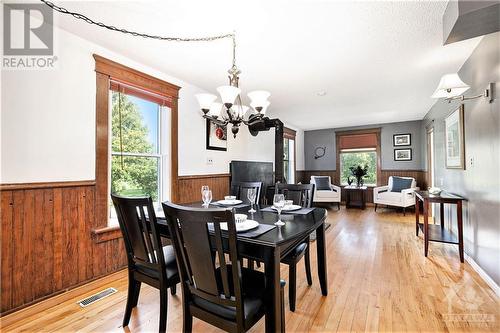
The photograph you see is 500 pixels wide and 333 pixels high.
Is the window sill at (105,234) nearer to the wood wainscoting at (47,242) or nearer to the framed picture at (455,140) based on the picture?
the wood wainscoting at (47,242)

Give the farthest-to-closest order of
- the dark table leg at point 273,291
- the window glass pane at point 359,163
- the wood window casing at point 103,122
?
the window glass pane at point 359,163, the wood window casing at point 103,122, the dark table leg at point 273,291

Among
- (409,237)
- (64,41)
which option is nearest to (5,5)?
(64,41)

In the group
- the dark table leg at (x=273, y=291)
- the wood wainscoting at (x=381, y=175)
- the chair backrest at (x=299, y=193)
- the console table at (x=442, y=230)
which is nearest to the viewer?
the dark table leg at (x=273, y=291)

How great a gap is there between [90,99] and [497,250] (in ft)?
12.7

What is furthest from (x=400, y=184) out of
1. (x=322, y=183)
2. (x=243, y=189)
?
(x=243, y=189)

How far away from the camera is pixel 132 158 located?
2.72 m

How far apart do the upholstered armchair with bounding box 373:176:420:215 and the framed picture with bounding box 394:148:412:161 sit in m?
0.74

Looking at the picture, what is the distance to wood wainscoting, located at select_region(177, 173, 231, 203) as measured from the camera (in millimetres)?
3236

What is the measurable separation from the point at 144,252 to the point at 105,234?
3.52 feet

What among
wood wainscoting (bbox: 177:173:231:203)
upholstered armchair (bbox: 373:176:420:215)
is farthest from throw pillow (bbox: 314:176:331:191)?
wood wainscoting (bbox: 177:173:231:203)

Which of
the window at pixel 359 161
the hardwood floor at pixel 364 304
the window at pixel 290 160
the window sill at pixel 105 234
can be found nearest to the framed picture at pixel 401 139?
the window at pixel 359 161

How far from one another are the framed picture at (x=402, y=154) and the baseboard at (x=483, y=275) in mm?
4066

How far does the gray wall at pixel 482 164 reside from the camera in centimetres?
206

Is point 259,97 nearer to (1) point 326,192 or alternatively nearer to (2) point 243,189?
(2) point 243,189
